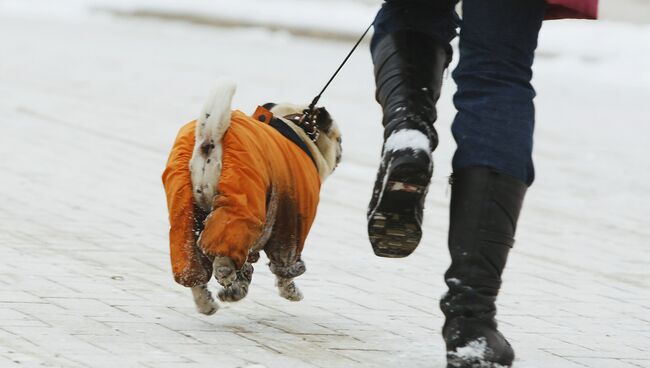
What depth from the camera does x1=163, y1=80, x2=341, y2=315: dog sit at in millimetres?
3488

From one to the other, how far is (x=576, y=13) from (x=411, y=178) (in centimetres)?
58

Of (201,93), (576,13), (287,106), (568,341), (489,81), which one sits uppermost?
(576,13)

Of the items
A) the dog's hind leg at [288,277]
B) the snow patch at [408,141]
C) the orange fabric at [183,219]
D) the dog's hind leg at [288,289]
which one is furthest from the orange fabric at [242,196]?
the snow patch at [408,141]

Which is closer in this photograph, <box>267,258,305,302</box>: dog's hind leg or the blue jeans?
the blue jeans

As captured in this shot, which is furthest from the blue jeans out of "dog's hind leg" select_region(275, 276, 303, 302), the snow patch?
"dog's hind leg" select_region(275, 276, 303, 302)

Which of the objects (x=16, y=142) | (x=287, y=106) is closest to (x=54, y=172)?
(x=16, y=142)

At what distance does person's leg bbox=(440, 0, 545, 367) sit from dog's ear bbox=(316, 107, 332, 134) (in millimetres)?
908

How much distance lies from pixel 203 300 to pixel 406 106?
0.90m

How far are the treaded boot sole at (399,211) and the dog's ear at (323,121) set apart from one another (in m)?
0.98

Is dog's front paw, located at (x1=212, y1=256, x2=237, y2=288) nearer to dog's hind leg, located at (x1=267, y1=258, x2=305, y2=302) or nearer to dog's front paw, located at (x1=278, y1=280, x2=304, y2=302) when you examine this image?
dog's hind leg, located at (x1=267, y1=258, x2=305, y2=302)

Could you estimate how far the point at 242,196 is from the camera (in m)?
3.49

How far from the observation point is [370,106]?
11.4 m

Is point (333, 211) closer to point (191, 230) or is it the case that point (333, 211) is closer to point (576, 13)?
point (191, 230)

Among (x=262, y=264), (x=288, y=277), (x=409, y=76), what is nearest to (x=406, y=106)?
(x=409, y=76)
